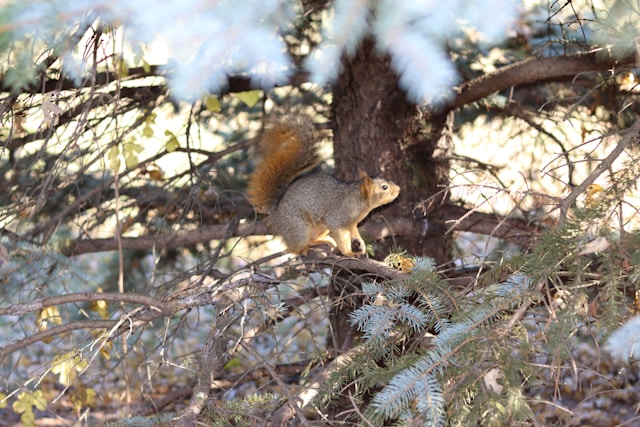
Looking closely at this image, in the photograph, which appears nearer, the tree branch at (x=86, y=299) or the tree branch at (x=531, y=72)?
the tree branch at (x=86, y=299)

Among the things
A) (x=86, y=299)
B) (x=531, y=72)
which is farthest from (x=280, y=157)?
(x=86, y=299)

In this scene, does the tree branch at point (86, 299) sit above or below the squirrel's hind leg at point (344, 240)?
above

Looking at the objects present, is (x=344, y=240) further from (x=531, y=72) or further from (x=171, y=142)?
(x=531, y=72)

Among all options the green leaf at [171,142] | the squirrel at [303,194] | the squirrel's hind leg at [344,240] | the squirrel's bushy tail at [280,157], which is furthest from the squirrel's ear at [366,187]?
the green leaf at [171,142]

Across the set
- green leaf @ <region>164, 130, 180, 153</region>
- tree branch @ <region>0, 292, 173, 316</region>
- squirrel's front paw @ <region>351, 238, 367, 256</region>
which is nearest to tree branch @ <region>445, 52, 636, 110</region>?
squirrel's front paw @ <region>351, 238, 367, 256</region>

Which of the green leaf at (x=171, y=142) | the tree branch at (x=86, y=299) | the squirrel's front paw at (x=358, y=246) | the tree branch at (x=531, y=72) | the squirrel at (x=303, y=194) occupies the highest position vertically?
the tree branch at (x=531, y=72)

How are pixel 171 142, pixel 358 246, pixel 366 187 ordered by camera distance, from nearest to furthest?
1. pixel 366 187
2. pixel 171 142
3. pixel 358 246

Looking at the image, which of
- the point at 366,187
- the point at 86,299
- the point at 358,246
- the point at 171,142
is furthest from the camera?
the point at 358,246

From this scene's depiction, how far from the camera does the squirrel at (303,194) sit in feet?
7.54

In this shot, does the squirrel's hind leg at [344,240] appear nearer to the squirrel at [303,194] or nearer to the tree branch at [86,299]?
the squirrel at [303,194]

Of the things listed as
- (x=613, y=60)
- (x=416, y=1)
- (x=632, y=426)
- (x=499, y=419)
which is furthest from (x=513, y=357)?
(x=632, y=426)

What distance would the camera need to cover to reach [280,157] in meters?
2.44

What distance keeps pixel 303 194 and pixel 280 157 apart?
5.9 inches

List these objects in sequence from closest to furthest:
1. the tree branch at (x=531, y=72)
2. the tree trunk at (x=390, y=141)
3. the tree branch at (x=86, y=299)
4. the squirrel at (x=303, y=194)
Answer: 1. the tree branch at (x=86, y=299)
2. the tree branch at (x=531, y=72)
3. the squirrel at (x=303, y=194)
4. the tree trunk at (x=390, y=141)
